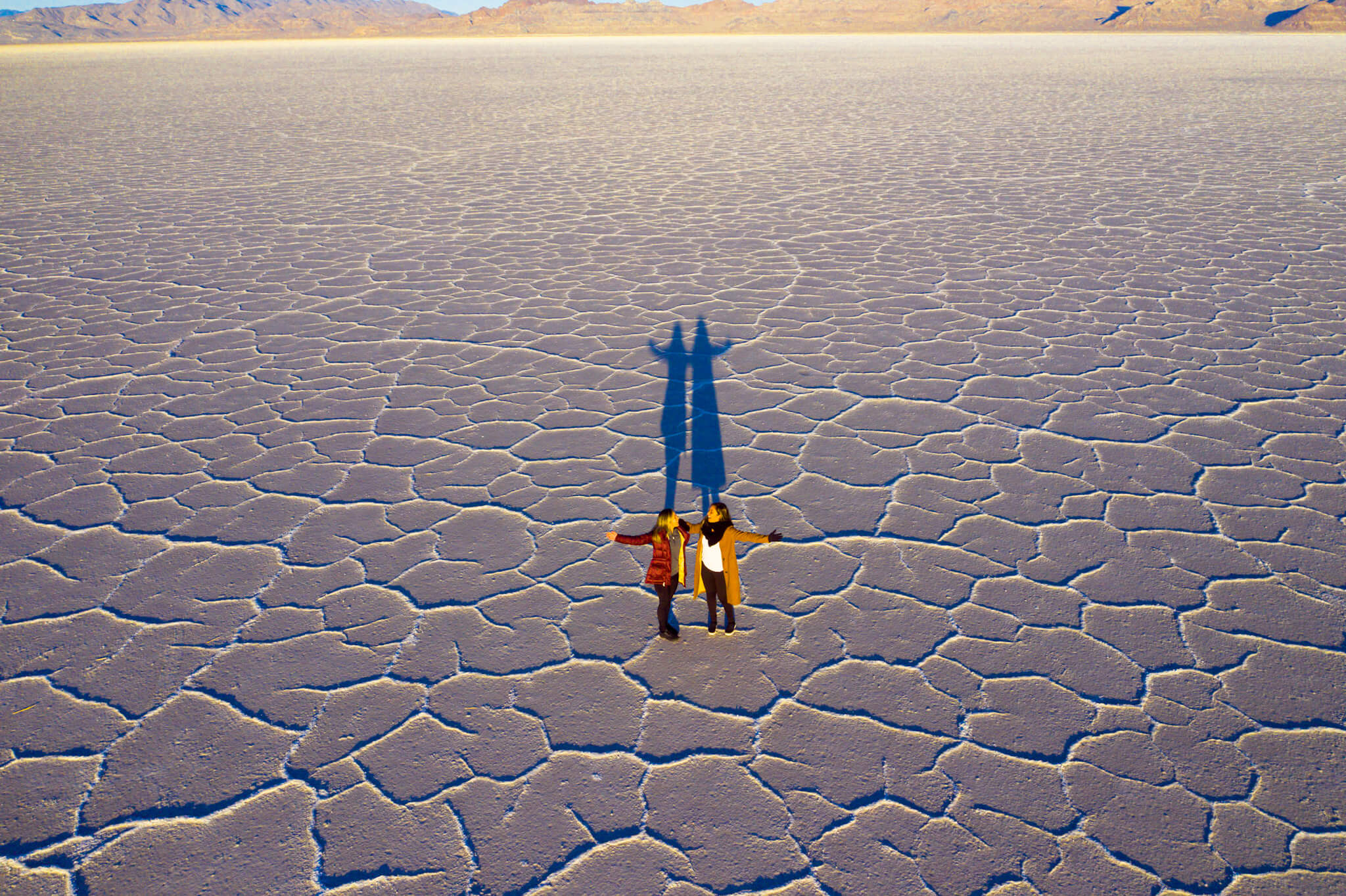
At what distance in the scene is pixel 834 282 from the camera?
5668mm

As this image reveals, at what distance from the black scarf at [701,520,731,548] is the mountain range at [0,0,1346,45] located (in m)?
76.3

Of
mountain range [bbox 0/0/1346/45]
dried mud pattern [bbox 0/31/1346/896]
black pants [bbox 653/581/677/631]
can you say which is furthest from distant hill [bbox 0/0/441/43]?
black pants [bbox 653/581/677/631]

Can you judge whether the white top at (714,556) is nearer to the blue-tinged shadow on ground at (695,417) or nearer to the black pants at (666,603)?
the black pants at (666,603)

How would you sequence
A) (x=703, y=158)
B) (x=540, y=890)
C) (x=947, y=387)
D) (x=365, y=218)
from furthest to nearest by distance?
(x=703, y=158)
(x=365, y=218)
(x=947, y=387)
(x=540, y=890)

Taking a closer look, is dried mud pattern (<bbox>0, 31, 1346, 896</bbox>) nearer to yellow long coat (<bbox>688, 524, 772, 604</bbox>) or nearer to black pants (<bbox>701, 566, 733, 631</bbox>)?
black pants (<bbox>701, 566, 733, 631</bbox>)

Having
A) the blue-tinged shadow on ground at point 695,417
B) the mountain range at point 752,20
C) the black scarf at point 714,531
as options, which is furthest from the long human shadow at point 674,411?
the mountain range at point 752,20

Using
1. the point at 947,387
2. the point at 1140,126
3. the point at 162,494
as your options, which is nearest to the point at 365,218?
the point at 162,494

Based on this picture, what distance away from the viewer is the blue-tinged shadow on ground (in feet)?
10.5

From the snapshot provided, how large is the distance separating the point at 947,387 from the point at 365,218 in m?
5.96

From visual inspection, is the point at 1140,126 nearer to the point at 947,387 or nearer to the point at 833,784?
the point at 947,387

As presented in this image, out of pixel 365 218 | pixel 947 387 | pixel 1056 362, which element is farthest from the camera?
pixel 365 218

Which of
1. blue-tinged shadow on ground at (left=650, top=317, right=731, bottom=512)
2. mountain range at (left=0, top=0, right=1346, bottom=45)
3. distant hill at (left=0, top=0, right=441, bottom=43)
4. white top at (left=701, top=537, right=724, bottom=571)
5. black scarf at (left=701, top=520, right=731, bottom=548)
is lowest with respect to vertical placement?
white top at (left=701, top=537, right=724, bottom=571)

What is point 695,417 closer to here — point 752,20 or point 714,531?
point 714,531

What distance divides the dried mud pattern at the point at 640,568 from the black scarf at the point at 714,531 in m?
0.37
